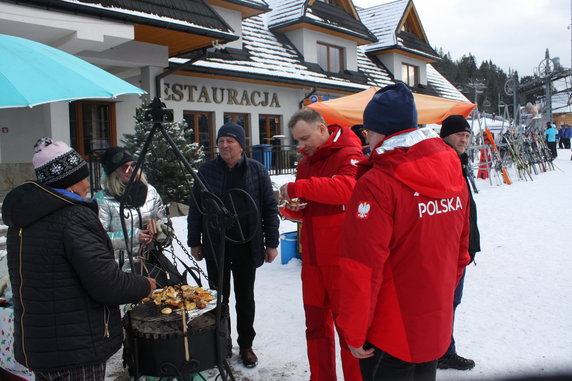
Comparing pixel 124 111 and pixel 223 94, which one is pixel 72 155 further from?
pixel 223 94

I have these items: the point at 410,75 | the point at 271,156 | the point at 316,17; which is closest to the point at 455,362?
the point at 271,156

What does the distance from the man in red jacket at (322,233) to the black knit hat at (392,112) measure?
2.50 ft

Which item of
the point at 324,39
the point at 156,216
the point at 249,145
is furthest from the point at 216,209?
the point at 324,39

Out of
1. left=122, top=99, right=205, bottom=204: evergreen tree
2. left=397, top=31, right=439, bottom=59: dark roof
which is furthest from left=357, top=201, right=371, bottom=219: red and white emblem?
left=397, top=31, right=439, bottom=59: dark roof

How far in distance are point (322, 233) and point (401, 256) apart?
102 cm

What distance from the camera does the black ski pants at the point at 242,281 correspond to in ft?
11.4

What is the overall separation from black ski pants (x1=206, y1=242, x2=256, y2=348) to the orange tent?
3.36 meters

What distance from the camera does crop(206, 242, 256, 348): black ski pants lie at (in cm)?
348

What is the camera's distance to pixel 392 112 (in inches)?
79.6

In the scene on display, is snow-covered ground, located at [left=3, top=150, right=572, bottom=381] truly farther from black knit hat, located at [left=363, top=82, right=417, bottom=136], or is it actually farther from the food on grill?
black knit hat, located at [left=363, top=82, right=417, bottom=136]

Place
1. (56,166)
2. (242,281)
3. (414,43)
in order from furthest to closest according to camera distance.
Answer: (414,43) → (242,281) → (56,166)

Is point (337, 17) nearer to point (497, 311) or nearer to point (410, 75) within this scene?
point (410, 75)

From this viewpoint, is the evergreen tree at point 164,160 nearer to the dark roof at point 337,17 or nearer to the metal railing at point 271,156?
the metal railing at point 271,156

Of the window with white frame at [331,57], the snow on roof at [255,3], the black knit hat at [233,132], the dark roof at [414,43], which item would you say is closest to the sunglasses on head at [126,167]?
the black knit hat at [233,132]
